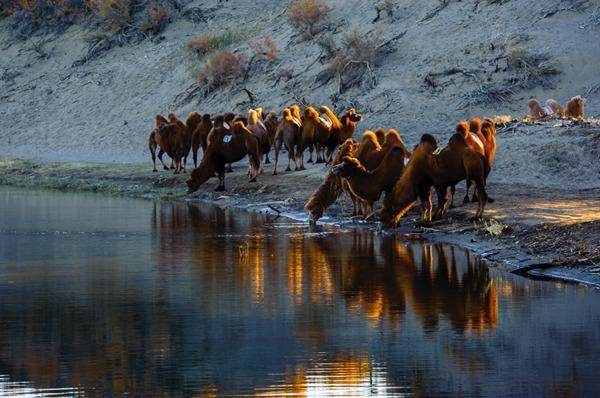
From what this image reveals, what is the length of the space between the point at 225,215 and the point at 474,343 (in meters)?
13.3

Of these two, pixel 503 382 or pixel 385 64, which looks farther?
pixel 385 64

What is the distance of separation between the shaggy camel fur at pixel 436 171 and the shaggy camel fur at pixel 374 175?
0.61 m

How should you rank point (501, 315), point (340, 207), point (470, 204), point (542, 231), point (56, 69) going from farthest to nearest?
point (56, 69), point (340, 207), point (470, 204), point (542, 231), point (501, 315)

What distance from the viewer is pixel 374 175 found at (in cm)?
2084

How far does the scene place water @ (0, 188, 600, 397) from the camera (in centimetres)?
1073

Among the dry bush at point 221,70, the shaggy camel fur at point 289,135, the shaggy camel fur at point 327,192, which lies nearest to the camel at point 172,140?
the shaggy camel fur at point 289,135

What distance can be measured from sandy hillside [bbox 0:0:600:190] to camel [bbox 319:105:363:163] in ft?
3.89

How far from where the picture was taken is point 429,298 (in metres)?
14.6

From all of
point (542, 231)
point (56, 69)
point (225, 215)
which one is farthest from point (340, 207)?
point (56, 69)

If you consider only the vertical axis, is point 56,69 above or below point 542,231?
above

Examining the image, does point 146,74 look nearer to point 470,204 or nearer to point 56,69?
point 56,69

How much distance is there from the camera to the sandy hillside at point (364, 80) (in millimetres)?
32706

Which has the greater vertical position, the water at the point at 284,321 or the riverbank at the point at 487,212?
the riverbank at the point at 487,212

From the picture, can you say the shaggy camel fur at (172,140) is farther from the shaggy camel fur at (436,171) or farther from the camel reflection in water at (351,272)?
the shaggy camel fur at (436,171)
